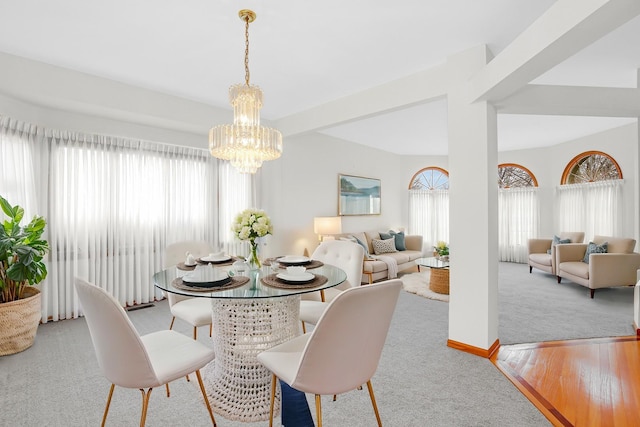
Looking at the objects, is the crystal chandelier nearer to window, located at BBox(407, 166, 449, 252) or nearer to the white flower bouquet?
the white flower bouquet

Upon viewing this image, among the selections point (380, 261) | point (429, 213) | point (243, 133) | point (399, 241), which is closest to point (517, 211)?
point (429, 213)

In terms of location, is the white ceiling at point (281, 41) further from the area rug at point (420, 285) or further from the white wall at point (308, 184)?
the area rug at point (420, 285)

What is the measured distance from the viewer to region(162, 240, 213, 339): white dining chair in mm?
2459

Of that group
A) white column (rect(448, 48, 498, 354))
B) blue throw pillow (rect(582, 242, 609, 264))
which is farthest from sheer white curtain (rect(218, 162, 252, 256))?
blue throw pillow (rect(582, 242, 609, 264))

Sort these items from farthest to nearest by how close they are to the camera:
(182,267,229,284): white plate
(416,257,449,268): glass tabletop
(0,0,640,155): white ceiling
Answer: (416,257,449,268): glass tabletop → (0,0,640,155): white ceiling → (182,267,229,284): white plate

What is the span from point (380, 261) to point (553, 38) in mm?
4078

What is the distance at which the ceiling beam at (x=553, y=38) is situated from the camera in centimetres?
155

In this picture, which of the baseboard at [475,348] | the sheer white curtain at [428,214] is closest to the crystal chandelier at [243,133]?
the baseboard at [475,348]

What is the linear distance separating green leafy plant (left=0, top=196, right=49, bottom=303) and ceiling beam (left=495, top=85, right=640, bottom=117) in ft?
14.2

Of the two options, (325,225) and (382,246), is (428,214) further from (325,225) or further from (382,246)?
(325,225)

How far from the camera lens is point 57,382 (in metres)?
2.31

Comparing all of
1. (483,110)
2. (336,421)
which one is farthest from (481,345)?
(483,110)

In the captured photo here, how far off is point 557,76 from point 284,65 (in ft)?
9.70

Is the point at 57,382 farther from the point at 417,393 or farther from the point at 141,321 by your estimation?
the point at 417,393
